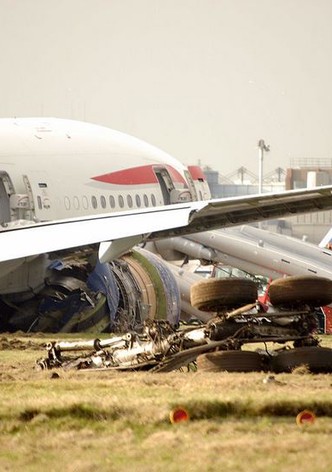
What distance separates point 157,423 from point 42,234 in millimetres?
15736

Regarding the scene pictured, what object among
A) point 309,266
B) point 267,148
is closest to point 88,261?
point 309,266

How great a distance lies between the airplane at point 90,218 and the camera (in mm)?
33844

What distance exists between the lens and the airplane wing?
107ft

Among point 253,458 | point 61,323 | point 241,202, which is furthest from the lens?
point 61,323

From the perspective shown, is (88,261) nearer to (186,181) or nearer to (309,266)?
(186,181)

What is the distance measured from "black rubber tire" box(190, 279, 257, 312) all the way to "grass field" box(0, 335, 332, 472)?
5.52 ft

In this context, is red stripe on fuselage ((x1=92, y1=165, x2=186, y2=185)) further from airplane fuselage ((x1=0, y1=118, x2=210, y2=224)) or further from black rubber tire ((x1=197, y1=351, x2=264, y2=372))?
black rubber tire ((x1=197, y1=351, x2=264, y2=372))

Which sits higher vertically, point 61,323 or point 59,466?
point 59,466

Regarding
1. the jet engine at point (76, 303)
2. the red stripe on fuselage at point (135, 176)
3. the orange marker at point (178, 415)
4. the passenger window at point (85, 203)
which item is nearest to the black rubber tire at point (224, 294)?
the orange marker at point (178, 415)

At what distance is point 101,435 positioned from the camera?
18.7 metres

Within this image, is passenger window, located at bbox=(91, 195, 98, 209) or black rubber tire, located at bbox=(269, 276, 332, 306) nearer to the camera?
black rubber tire, located at bbox=(269, 276, 332, 306)

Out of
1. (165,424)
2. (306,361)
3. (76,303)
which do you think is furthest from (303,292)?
(76,303)

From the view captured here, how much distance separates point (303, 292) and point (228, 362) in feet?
5.71

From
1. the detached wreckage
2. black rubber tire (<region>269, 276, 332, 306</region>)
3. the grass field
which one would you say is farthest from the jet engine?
the grass field
